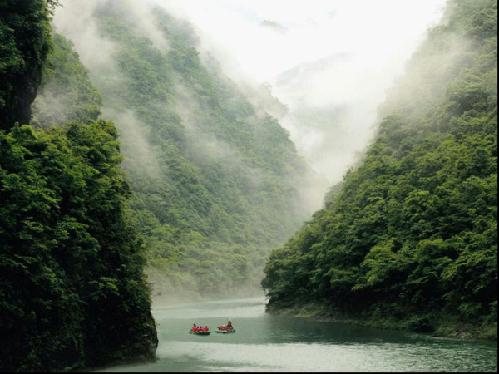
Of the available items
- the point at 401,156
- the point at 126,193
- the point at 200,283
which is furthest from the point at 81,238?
the point at 200,283

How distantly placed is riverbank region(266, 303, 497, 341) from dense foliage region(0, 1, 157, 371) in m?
28.8

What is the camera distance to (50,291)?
134 feet

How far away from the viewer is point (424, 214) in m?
75.8

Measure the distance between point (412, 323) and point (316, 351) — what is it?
17.4 meters

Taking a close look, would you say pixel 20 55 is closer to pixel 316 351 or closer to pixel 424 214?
pixel 316 351

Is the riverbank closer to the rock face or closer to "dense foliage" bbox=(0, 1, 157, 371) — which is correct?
"dense foliage" bbox=(0, 1, 157, 371)

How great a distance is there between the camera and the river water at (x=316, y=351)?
4556cm

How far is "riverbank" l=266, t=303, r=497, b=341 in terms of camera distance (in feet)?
194

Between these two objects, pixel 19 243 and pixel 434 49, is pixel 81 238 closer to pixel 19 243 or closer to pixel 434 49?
pixel 19 243

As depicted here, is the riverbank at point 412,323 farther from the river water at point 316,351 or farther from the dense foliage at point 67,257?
the dense foliage at point 67,257

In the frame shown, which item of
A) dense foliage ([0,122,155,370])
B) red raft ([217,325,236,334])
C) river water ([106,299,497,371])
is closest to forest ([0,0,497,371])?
dense foliage ([0,122,155,370])

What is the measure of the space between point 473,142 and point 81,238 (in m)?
50.8

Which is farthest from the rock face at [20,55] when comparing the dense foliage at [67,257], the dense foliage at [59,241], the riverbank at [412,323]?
the riverbank at [412,323]

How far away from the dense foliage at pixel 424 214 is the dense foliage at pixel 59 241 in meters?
31.3
